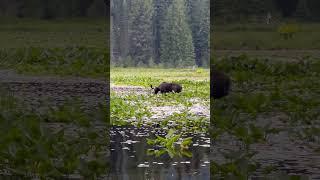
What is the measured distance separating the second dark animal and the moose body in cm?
45

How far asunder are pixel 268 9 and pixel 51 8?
1929mm

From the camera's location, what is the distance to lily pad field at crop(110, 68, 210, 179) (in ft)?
14.5

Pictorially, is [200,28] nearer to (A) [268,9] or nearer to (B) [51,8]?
(A) [268,9]

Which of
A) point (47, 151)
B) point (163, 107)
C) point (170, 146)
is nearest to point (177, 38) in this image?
point (163, 107)

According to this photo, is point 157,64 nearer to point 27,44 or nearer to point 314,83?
point 314,83

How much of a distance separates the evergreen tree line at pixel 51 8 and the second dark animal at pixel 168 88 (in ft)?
2.66

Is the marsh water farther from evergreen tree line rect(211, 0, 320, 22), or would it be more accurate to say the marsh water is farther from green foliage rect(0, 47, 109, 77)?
green foliage rect(0, 47, 109, 77)

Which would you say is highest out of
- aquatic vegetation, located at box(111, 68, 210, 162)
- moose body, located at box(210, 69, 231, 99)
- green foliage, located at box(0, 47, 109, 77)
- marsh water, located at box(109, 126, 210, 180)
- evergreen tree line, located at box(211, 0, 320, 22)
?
evergreen tree line, located at box(211, 0, 320, 22)

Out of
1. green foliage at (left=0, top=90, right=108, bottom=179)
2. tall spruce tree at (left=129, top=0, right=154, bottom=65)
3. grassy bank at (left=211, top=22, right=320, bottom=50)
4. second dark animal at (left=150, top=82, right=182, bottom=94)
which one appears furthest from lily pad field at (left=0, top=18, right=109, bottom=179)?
grassy bank at (left=211, top=22, right=320, bottom=50)

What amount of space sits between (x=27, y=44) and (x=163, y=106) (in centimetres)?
244

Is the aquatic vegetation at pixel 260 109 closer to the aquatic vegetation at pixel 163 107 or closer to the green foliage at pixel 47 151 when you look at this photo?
the aquatic vegetation at pixel 163 107

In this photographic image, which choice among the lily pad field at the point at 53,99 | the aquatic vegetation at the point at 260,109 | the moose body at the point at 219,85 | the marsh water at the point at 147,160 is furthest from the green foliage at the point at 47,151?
the moose body at the point at 219,85

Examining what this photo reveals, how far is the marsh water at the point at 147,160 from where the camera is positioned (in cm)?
414

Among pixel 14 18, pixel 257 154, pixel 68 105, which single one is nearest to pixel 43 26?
pixel 14 18
